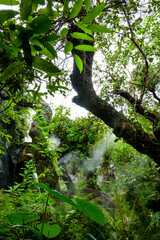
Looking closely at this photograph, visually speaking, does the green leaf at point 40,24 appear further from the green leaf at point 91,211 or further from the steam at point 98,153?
the steam at point 98,153

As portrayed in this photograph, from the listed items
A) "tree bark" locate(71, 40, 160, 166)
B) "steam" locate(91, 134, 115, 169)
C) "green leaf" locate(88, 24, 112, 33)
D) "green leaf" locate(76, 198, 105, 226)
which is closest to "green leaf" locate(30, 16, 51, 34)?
"green leaf" locate(88, 24, 112, 33)

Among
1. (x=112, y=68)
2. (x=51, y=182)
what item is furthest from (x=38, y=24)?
(x=112, y=68)

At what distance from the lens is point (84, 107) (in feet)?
8.75

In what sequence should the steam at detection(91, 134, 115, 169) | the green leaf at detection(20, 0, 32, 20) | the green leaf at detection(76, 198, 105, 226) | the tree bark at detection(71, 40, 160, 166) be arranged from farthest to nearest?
1. the steam at detection(91, 134, 115, 169)
2. the tree bark at detection(71, 40, 160, 166)
3. the green leaf at detection(76, 198, 105, 226)
4. the green leaf at detection(20, 0, 32, 20)

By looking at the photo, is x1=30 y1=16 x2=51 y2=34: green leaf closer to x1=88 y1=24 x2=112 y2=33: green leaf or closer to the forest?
the forest

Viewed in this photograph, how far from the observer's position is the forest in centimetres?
50

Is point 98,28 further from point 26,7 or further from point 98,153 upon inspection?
point 98,153

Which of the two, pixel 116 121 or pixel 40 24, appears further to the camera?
pixel 116 121

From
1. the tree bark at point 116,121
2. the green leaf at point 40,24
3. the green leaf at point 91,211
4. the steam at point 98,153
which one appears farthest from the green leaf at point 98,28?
the steam at point 98,153

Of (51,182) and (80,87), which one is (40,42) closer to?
(80,87)

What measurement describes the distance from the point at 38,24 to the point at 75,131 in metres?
2.96

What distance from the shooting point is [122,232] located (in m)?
1.20

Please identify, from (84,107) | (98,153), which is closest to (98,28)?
(84,107)

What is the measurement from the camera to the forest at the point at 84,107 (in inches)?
19.7
